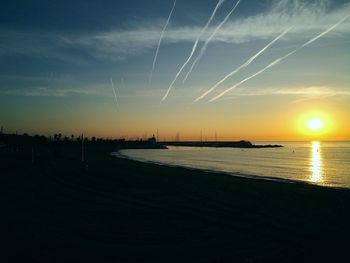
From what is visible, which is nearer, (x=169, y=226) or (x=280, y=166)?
(x=169, y=226)

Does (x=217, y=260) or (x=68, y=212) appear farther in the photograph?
(x=68, y=212)

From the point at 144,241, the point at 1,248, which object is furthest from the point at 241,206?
the point at 1,248

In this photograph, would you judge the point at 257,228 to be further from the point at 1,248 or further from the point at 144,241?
the point at 1,248

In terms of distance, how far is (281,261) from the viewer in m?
9.66

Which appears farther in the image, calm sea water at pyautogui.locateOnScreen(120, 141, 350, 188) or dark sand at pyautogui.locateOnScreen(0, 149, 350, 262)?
calm sea water at pyautogui.locateOnScreen(120, 141, 350, 188)

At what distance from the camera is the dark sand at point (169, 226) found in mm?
10078

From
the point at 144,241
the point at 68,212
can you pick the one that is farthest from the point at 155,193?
the point at 144,241

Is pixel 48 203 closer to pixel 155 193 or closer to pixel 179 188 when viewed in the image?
pixel 155 193

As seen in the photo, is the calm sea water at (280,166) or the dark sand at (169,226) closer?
the dark sand at (169,226)

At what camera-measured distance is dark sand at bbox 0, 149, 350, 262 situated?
1008cm

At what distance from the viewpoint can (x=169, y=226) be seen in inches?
535

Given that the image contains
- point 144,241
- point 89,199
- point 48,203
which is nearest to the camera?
Result: point 144,241

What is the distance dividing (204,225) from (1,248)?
8.09 metres

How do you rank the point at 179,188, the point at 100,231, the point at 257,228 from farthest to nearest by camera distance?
the point at 179,188, the point at 257,228, the point at 100,231
